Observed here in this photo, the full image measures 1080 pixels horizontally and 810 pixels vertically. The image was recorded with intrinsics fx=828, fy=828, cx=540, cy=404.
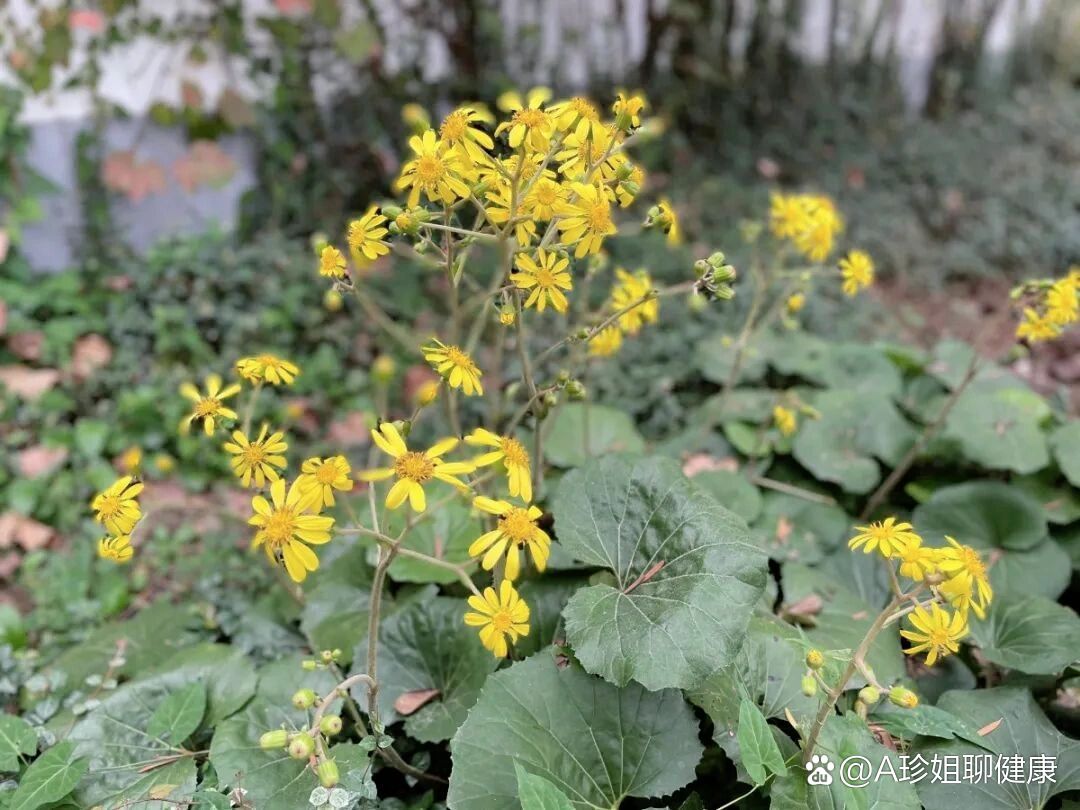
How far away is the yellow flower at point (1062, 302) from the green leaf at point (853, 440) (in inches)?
23.4

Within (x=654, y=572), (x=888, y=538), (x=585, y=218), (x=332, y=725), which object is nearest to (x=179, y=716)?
(x=332, y=725)

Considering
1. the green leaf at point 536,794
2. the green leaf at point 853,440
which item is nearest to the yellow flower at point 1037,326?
the green leaf at point 853,440

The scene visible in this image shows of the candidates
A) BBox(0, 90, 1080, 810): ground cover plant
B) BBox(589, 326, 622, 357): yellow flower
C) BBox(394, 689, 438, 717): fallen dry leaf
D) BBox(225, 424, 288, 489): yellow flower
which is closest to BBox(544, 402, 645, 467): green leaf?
BBox(0, 90, 1080, 810): ground cover plant

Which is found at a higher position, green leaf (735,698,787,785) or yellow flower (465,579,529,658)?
yellow flower (465,579,529,658)

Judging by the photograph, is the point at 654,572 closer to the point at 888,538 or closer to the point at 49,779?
the point at 888,538

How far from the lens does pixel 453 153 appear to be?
1338mm

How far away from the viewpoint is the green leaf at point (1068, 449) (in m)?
2.15

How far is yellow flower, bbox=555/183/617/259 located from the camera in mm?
1366

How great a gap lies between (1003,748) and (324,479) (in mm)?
1297

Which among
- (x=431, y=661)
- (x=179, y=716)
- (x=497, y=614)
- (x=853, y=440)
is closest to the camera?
(x=497, y=614)

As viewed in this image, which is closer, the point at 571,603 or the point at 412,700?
the point at 571,603

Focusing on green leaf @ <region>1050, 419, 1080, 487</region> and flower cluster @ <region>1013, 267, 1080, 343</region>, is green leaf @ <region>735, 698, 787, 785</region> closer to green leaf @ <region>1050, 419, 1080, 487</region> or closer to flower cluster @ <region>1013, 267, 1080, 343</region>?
flower cluster @ <region>1013, 267, 1080, 343</region>

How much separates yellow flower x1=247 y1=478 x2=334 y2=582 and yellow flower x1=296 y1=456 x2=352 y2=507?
1cm

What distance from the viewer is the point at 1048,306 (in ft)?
6.09
